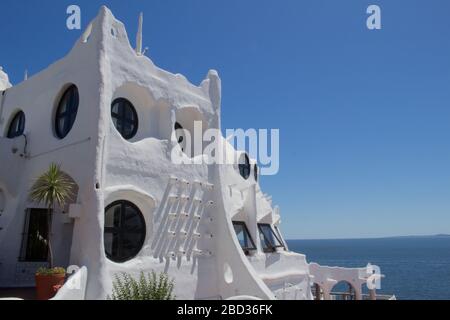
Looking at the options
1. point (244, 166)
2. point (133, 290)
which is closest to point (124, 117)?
point (133, 290)

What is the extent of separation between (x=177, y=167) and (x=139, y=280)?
16.0 feet

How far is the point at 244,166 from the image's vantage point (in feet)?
75.2

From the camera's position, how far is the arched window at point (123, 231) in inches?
501

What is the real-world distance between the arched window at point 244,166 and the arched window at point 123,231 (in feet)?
32.0

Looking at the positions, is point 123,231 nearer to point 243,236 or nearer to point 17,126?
point 243,236

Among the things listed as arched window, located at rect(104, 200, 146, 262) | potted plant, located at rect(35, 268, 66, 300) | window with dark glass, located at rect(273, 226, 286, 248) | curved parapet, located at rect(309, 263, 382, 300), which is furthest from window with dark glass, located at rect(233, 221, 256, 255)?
curved parapet, located at rect(309, 263, 382, 300)

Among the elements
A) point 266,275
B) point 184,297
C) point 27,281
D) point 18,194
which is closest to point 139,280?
point 184,297

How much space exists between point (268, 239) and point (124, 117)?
11933mm

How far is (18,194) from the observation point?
15.4 metres

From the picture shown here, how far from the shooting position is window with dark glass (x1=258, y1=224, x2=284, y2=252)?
69.9 ft

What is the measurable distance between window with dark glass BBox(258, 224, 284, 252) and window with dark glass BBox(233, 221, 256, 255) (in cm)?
147

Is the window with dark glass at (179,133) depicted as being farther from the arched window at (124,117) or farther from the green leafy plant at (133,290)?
the green leafy plant at (133,290)

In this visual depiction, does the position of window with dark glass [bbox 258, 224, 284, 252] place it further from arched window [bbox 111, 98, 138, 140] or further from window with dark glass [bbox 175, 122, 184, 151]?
arched window [bbox 111, 98, 138, 140]
